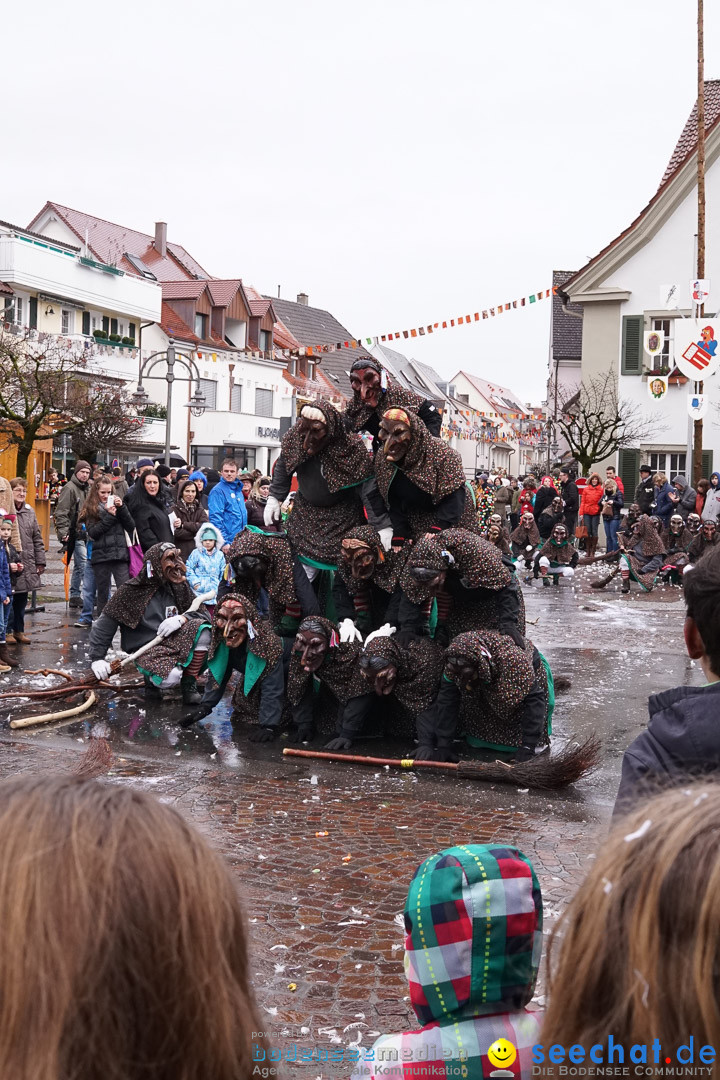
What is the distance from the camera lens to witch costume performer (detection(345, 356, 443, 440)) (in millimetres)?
8250

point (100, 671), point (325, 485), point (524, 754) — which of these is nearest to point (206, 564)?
point (100, 671)

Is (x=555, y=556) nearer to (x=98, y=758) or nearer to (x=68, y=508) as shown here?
(x=68, y=508)

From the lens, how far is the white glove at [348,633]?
8.05 meters

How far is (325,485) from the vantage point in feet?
27.6

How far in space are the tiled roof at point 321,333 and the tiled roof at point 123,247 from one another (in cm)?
639

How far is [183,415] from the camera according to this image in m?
49.3

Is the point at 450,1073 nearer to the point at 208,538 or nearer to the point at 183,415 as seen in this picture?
the point at 208,538

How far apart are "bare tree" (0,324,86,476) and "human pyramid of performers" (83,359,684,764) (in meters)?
21.0

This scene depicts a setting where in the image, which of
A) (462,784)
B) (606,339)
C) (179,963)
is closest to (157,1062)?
(179,963)

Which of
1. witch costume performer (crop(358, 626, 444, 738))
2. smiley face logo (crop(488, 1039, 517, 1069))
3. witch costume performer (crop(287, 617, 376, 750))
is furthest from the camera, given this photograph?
witch costume performer (crop(287, 617, 376, 750))

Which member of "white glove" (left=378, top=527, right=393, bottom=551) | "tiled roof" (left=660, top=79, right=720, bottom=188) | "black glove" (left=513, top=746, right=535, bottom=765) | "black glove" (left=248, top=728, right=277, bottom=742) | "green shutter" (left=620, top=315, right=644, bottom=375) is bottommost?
"black glove" (left=248, top=728, right=277, bottom=742)

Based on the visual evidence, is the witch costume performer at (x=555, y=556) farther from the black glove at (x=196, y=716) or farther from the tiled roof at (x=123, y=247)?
the tiled roof at (x=123, y=247)

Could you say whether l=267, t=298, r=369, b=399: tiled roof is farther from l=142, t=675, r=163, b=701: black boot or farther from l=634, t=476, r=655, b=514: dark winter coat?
l=142, t=675, r=163, b=701: black boot

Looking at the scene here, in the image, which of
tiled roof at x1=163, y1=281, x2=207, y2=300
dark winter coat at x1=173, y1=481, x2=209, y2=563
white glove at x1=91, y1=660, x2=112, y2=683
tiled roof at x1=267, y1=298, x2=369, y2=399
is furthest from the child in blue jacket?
tiled roof at x1=267, y1=298, x2=369, y2=399
